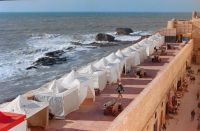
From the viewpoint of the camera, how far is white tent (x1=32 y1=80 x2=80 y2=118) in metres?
13.6

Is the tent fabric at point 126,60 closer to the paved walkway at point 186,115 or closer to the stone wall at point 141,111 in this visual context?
the paved walkway at point 186,115

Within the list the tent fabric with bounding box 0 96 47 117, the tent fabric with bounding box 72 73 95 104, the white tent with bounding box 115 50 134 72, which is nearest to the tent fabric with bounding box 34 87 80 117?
the tent fabric with bounding box 72 73 95 104

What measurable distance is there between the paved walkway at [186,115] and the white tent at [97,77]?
444 cm

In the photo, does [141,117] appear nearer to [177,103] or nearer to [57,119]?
[57,119]

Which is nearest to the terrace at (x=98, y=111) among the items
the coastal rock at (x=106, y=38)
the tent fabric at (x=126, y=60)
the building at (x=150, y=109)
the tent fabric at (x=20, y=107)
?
the tent fabric at (x=20, y=107)

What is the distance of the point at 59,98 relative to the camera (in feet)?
45.1

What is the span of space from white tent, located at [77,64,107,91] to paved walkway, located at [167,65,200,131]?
4.44 meters

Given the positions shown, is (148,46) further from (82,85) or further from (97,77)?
(82,85)

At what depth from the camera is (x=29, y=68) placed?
44.6m

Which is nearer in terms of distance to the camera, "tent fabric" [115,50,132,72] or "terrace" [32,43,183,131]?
"terrace" [32,43,183,131]

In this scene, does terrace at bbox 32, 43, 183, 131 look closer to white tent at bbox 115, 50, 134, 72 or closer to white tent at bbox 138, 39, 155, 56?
white tent at bbox 115, 50, 134, 72

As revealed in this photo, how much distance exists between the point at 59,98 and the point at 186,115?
10.7 meters

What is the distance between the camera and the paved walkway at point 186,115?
2003 centimetres

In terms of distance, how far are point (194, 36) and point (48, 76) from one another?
50.3 feet
